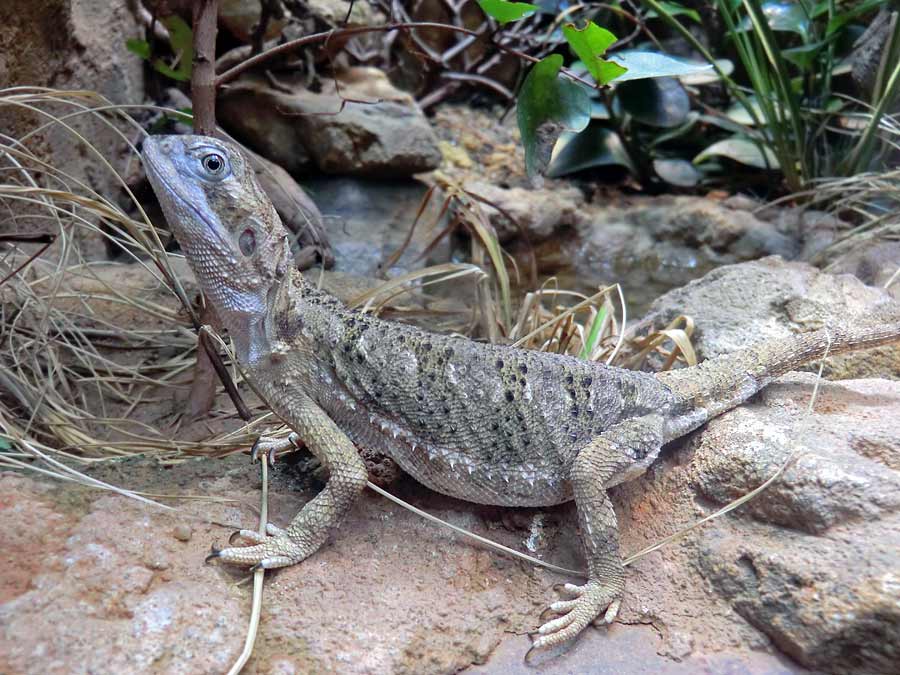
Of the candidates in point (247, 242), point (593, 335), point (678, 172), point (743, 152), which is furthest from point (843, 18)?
point (247, 242)

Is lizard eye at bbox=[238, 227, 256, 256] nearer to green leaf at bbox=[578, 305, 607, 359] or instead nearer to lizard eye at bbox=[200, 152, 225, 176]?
lizard eye at bbox=[200, 152, 225, 176]

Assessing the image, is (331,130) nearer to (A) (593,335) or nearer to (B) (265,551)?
(A) (593,335)

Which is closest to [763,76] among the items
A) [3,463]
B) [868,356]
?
[868,356]

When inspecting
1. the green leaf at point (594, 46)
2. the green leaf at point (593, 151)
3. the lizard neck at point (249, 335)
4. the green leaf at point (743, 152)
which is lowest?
the green leaf at point (593, 151)

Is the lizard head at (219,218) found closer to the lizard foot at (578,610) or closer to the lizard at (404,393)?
the lizard at (404,393)

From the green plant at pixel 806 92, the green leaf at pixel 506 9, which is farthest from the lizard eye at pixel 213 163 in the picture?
the green plant at pixel 806 92

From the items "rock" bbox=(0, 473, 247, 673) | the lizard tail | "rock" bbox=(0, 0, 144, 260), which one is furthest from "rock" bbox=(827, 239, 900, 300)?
"rock" bbox=(0, 0, 144, 260)
